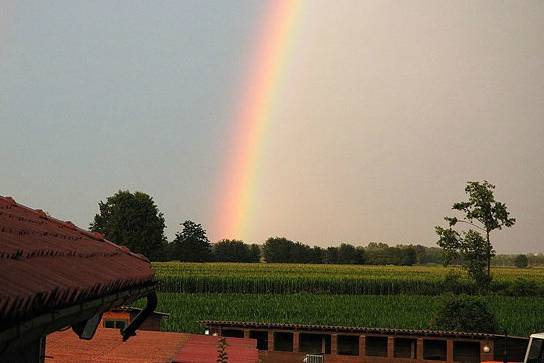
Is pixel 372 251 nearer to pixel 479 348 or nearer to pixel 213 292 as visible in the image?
pixel 213 292

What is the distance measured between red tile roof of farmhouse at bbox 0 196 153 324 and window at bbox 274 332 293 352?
2727 centimetres

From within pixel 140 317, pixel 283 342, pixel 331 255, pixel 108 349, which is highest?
pixel 140 317

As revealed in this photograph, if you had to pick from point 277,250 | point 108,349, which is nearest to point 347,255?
point 277,250

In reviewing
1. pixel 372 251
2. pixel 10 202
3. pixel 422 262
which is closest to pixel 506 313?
pixel 10 202

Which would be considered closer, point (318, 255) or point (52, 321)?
point (52, 321)

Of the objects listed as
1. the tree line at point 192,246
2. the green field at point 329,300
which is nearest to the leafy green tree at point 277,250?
the tree line at point 192,246

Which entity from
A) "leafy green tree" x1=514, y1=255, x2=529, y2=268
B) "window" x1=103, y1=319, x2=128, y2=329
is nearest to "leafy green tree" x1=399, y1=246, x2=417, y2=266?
"leafy green tree" x1=514, y1=255, x2=529, y2=268

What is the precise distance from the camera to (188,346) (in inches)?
636

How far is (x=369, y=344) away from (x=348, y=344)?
0.89 metres

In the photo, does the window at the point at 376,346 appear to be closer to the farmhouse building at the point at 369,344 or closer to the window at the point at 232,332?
the farmhouse building at the point at 369,344

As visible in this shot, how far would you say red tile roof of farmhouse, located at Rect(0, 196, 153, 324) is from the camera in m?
2.28

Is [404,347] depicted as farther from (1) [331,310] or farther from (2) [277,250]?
(2) [277,250]

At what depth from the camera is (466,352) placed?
96.3ft

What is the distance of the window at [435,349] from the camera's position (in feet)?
97.2
